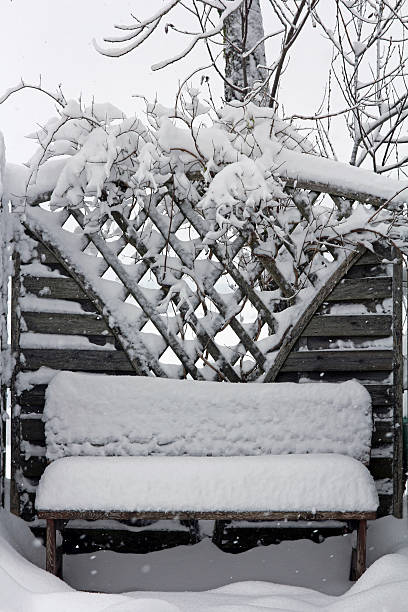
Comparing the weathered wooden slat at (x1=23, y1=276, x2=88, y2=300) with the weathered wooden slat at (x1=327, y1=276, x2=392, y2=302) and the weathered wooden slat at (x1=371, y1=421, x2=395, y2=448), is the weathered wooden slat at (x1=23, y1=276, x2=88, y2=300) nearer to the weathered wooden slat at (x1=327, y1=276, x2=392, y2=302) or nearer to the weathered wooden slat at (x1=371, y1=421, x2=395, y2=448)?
the weathered wooden slat at (x1=327, y1=276, x2=392, y2=302)

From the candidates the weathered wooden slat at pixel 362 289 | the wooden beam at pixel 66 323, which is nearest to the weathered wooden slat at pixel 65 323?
the wooden beam at pixel 66 323

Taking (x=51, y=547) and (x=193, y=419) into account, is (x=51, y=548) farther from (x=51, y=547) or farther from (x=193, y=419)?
(x=193, y=419)

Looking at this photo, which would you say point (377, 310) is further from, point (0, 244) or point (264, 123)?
point (0, 244)

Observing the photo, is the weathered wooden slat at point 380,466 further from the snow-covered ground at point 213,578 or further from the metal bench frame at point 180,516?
the metal bench frame at point 180,516

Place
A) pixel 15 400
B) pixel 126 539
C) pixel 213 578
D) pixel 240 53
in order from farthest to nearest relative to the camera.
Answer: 1. pixel 240 53
2. pixel 126 539
3. pixel 15 400
4. pixel 213 578

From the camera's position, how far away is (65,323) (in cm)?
335

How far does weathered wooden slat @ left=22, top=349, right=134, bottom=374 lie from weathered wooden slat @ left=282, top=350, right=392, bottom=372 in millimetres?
890

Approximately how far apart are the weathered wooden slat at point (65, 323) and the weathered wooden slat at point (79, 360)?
0.10 metres

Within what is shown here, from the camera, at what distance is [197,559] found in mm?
3316

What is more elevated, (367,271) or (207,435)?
(367,271)

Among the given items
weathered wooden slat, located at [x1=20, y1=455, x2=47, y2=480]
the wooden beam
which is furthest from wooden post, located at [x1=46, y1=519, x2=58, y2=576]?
the wooden beam

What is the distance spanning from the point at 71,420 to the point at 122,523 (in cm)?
74

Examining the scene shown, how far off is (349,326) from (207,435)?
0.96 meters

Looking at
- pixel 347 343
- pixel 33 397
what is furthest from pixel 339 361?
pixel 33 397
